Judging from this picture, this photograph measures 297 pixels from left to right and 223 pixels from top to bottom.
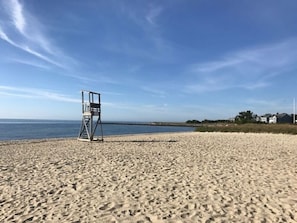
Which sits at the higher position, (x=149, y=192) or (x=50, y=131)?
(x=50, y=131)

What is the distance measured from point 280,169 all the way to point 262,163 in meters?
1.05

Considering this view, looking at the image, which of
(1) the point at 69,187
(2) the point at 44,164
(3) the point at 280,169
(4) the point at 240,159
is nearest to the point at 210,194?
(1) the point at 69,187

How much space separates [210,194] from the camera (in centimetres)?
539

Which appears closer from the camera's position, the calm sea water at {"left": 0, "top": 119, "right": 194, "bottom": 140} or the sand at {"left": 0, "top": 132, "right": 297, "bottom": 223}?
the sand at {"left": 0, "top": 132, "right": 297, "bottom": 223}

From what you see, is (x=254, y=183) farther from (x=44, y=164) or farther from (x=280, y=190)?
(x=44, y=164)

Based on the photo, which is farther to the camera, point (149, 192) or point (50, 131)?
point (50, 131)

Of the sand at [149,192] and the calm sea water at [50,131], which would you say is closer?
the sand at [149,192]

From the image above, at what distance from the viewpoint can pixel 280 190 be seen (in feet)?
18.5

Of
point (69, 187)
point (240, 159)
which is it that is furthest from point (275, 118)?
point (69, 187)

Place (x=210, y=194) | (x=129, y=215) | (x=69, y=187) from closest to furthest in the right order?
(x=129, y=215), (x=210, y=194), (x=69, y=187)

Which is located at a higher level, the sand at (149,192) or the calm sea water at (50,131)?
the calm sea water at (50,131)

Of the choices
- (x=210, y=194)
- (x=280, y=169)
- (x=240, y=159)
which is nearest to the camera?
(x=210, y=194)

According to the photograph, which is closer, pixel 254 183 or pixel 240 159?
pixel 254 183

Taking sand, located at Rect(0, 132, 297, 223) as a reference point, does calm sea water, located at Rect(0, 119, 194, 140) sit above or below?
above
